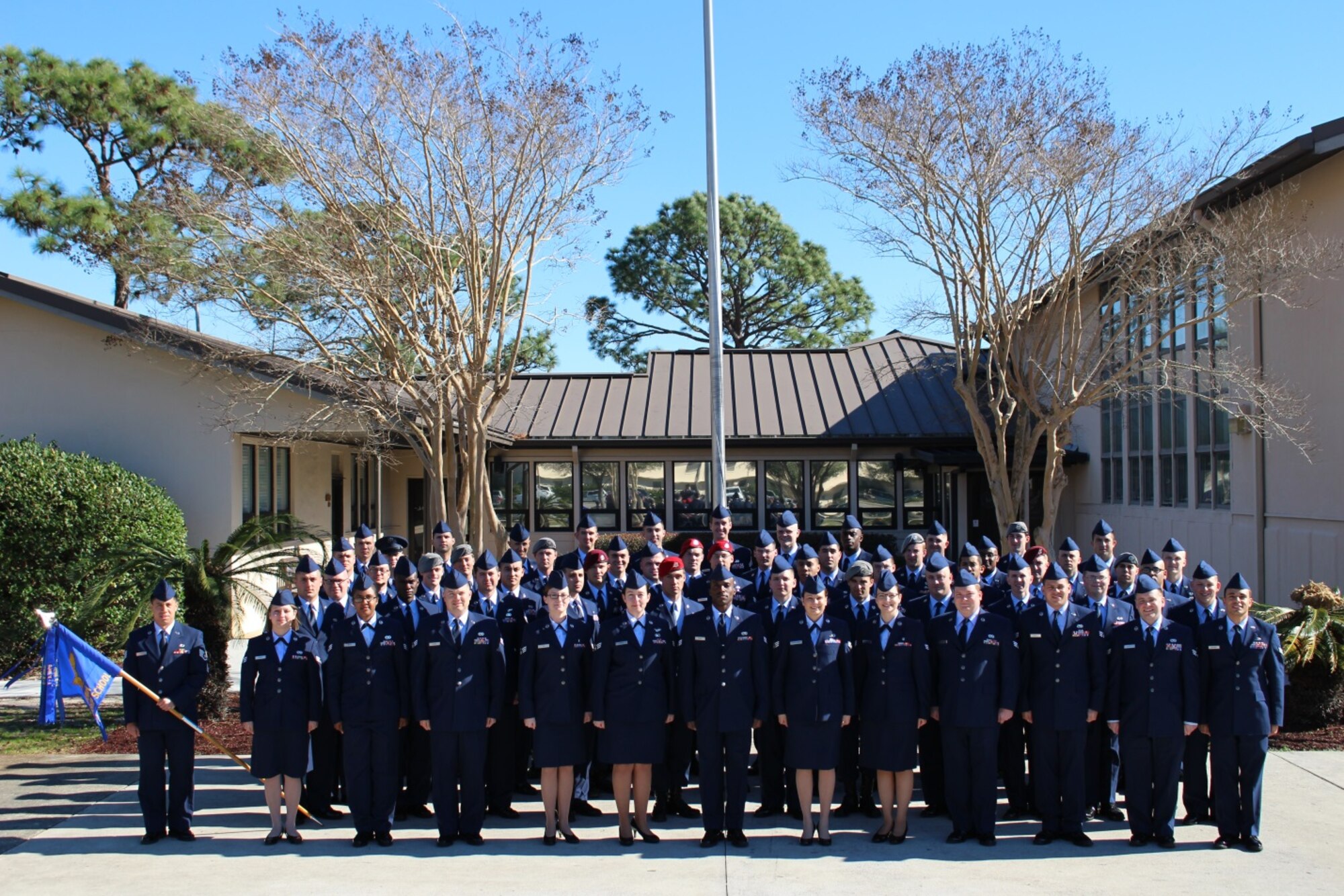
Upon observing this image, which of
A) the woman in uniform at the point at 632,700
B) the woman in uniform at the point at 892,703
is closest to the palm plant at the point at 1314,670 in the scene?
the woman in uniform at the point at 892,703

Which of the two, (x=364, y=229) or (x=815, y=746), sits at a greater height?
(x=364, y=229)

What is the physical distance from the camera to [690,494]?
25547mm

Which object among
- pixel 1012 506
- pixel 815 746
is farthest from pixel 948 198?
pixel 815 746

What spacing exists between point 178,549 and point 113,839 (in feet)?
19.9

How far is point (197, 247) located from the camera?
15.4m

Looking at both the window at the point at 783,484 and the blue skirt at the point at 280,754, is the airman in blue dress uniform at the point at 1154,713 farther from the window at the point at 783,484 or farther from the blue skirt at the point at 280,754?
the window at the point at 783,484

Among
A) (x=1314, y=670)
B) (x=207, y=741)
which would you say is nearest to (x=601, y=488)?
(x=207, y=741)

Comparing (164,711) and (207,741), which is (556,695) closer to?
Answer: (164,711)

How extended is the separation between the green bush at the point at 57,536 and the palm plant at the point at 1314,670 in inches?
472

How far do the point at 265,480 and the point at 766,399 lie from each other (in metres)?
11.5

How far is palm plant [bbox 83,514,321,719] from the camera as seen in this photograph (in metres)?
11.5

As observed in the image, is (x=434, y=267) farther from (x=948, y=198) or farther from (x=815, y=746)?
(x=815, y=746)

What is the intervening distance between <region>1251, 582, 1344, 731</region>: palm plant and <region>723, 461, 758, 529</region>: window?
15000 millimetres

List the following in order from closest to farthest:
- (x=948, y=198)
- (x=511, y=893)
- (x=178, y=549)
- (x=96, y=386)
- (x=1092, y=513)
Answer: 1. (x=511, y=893)
2. (x=178, y=549)
3. (x=948, y=198)
4. (x=96, y=386)
5. (x=1092, y=513)
